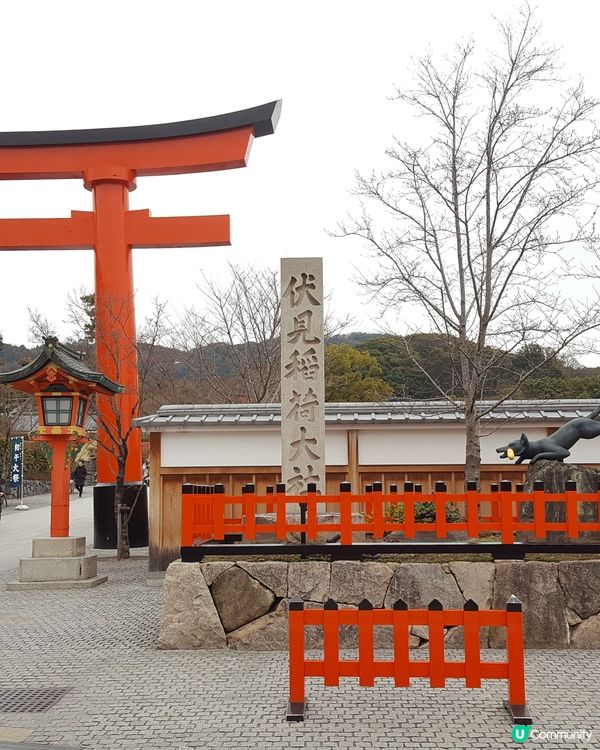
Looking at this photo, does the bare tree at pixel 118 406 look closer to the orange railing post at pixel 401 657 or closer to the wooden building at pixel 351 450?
the wooden building at pixel 351 450

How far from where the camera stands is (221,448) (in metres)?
13.1

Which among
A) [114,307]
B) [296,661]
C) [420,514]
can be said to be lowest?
[296,661]

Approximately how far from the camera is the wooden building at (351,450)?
510 inches

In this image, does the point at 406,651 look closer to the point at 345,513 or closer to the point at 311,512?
the point at 345,513

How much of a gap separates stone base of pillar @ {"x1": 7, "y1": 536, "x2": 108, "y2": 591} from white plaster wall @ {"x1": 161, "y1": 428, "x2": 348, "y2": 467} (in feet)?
6.43

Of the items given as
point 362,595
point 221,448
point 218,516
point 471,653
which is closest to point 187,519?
point 218,516

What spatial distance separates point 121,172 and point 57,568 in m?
9.10

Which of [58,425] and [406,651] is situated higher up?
[58,425]

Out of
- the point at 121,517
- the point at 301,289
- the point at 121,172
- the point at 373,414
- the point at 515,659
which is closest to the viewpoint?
the point at 515,659

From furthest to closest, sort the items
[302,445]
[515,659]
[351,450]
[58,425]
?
[351,450] < [58,425] < [302,445] < [515,659]

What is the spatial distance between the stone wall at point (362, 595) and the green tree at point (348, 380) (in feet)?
71.5

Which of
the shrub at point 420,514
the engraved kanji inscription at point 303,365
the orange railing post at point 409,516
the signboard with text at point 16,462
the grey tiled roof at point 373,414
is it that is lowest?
the shrub at point 420,514

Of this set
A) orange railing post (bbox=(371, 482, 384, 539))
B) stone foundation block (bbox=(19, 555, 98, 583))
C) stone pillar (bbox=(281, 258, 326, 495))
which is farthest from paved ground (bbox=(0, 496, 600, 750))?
stone foundation block (bbox=(19, 555, 98, 583))

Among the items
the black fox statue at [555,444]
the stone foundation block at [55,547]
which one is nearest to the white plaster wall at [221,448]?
the stone foundation block at [55,547]
